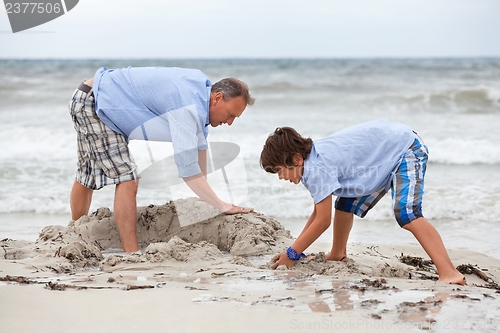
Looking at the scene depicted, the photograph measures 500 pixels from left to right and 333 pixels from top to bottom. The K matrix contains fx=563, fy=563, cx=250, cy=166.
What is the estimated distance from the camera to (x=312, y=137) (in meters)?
9.64

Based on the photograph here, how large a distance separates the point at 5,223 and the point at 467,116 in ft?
31.2

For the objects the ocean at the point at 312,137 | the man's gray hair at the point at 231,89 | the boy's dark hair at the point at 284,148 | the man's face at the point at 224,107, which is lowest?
the ocean at the point at 312,137

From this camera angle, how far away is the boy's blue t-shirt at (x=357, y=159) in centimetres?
312

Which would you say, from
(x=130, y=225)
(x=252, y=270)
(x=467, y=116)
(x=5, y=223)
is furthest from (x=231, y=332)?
(x=467, y=116)

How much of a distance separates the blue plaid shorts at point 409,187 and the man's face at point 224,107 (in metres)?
0.93

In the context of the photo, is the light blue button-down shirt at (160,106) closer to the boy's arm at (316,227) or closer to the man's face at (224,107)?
the man's face at (224,107)

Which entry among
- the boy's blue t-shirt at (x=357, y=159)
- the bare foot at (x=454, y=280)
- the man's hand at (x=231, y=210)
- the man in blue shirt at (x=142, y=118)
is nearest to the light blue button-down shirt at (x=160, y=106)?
the man in blue shirt at (x=142, y=118)

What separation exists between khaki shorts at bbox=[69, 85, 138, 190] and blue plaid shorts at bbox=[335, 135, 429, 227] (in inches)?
61.4

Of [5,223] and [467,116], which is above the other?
[5,223]

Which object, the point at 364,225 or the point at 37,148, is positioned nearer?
the point at 364,225

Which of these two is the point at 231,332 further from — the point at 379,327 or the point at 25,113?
the point at 25,113

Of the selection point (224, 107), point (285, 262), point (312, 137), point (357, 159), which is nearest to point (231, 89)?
point (224, 107)

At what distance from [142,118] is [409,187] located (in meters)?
1.69

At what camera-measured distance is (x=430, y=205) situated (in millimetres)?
5504
